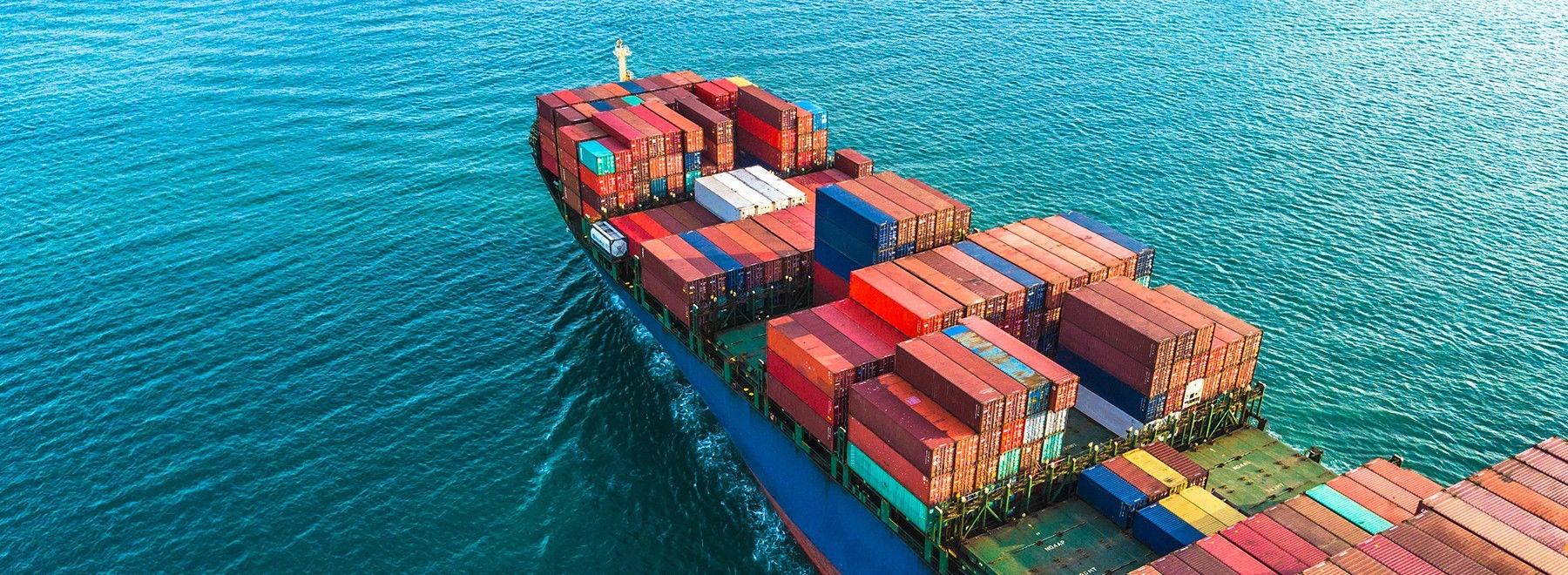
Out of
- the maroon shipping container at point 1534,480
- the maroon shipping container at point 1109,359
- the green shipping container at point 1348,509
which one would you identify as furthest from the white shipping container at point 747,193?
the maroon shipping container at point 1534,480

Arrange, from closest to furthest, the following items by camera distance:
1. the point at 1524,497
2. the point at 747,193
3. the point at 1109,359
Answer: the point at 1524,497
the point at 1109,359
the point at 747,193

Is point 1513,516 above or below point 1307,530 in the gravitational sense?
above

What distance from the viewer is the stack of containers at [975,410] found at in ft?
173

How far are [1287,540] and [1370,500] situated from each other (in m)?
6.21

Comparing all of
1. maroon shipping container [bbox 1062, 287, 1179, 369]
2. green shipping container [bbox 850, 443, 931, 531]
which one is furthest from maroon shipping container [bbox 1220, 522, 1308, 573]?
green shipping container [bbox 850, 443, 931, 531]

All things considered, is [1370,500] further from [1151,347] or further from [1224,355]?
[1151,347]

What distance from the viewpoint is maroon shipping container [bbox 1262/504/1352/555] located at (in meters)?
47.8

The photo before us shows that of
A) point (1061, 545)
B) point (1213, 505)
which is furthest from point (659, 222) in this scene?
point (1213, 505)

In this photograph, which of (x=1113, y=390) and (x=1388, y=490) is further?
(x=1113, y=390)

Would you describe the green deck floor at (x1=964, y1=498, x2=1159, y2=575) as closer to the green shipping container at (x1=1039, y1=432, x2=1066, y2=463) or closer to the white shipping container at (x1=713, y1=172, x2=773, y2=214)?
the green shipping container at (x1=1039, y1=432, x2=1066, y2=463)

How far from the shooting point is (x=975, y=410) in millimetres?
52062

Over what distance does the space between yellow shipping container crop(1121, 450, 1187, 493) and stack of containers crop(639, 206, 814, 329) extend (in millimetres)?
26295

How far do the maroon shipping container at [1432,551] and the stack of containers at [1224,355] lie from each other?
50.8 ft

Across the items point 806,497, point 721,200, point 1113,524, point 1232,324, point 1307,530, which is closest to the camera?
point 1307,530
